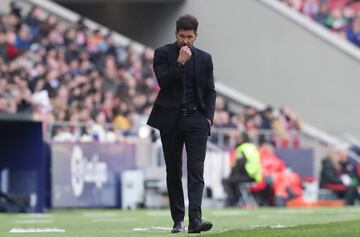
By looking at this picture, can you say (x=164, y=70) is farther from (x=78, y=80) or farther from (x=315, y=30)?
(x=315, y=30)

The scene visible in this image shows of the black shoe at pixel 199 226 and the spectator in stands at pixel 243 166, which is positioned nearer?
the black shoe at pixel 199 226

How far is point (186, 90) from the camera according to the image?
11258 millimetres

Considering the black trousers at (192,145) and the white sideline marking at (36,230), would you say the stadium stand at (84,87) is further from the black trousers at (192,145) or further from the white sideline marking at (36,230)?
the black trousers at (192,145)

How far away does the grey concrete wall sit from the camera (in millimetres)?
32062

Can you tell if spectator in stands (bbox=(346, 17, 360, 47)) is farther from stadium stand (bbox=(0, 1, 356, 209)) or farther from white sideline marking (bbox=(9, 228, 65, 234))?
white sideline marking (bbox=(9, 228, 65, 234))

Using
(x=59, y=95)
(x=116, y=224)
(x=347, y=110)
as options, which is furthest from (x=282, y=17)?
(x=116, y=224)

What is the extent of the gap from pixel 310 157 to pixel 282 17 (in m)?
7.23

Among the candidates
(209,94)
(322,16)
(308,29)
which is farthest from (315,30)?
(209,94)

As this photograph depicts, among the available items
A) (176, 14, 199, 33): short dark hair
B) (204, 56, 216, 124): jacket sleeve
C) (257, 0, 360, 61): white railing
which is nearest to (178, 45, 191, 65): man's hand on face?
(176, 14, 199, 33): short dark hair

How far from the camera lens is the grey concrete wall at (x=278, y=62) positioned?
32062 mm

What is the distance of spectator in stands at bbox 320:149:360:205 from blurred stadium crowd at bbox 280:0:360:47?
8165 mm

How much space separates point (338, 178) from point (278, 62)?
6.99 meters

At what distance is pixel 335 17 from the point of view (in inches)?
1350

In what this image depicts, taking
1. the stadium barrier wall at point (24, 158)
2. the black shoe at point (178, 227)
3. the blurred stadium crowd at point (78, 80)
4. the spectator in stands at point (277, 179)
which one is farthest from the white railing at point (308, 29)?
the black shoe at point (178, 227)
